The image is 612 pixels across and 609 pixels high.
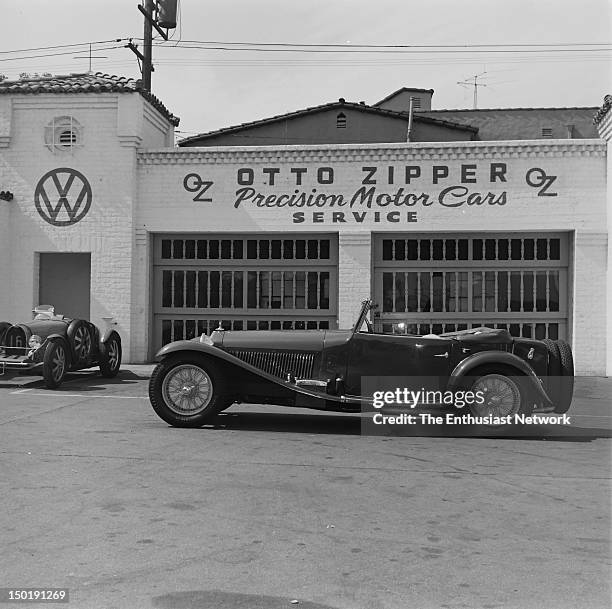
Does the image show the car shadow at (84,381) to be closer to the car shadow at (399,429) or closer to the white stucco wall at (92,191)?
the white stucco wall at (92,191)

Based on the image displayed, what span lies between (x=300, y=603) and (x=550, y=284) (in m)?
13.3

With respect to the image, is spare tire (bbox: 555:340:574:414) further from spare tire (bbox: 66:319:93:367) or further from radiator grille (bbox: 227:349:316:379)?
spare tire (bbox: 66:319:93:367)

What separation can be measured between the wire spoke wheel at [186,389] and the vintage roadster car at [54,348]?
13.0 feet

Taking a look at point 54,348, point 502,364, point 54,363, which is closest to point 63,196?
point 54,348

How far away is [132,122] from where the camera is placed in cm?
1644

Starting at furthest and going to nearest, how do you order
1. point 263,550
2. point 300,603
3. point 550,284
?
point 550,284 → point 263,550 → point 300,603

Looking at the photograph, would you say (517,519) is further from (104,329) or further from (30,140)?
(30,140)

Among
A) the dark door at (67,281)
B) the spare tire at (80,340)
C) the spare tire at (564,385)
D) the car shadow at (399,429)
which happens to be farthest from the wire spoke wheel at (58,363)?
the spare tire at (564,385)

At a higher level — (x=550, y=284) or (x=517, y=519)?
(x=550, y=284)

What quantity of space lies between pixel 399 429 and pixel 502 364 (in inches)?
54.8

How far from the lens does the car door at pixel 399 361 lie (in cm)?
832

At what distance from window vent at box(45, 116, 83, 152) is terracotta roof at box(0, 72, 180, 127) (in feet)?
2.14

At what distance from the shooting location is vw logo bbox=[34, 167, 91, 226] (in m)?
16.6

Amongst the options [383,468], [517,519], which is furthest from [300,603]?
[383,468]
